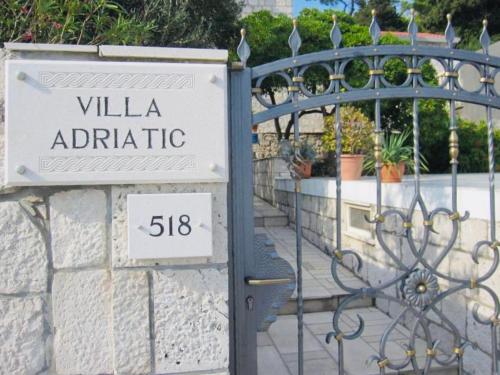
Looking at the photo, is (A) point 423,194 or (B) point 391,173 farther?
(B) point 391,173

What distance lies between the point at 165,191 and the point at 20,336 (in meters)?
0.68

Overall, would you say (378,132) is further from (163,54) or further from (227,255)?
(163,54)

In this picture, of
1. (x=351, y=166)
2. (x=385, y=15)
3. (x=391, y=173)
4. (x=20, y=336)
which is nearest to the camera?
(x=20, y=336)

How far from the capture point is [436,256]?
2771mm

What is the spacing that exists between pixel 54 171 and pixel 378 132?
4.07 ft

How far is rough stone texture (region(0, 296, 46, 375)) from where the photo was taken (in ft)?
4.50

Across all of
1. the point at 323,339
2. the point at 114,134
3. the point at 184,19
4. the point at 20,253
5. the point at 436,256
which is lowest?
the point at 323,339

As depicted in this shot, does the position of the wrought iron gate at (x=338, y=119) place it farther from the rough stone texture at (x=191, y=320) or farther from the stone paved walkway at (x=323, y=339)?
the stone paved walkway at (x=323, y=339)

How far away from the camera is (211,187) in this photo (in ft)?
4.83

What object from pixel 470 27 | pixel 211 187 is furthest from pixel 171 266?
pixel 470 27

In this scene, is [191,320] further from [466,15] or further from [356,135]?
[466,15]

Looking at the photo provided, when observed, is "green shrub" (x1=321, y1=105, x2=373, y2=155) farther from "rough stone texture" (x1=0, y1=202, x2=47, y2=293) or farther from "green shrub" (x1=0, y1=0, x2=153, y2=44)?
"rough stone texture" (x1=0, y1=202, x2=47, y2=293)

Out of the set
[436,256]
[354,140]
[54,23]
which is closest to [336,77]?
[436,256]

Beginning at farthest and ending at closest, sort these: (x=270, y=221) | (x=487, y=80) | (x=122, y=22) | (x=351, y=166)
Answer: (x=270, y=221) → (x=351, y=166) → (x=122, y=22) → (x=487, y=80)
